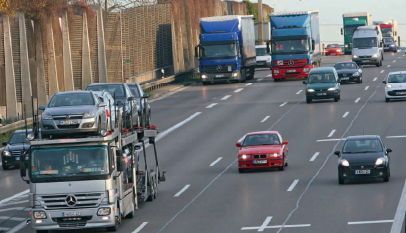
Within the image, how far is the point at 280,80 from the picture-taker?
293 ft

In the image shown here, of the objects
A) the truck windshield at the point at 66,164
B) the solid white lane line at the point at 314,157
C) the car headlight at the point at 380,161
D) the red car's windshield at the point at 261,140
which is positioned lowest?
the solid white lane line at the point at 314,157

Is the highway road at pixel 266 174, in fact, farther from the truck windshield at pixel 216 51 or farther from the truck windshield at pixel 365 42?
the truck windshield at pixel 365 42

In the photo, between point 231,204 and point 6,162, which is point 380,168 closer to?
point 231,204

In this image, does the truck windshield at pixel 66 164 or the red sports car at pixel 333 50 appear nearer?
the truck windshield at pixel 66 164

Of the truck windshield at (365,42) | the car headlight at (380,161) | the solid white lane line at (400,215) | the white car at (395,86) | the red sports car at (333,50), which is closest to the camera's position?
the solid white lane line at (400,215)

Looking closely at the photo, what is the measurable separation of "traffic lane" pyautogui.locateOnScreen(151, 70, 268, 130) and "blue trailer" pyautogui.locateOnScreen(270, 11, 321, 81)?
2902 millimetres

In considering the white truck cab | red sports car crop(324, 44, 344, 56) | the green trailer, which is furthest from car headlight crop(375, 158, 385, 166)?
red sports car crop(324, 44, 344, 56)

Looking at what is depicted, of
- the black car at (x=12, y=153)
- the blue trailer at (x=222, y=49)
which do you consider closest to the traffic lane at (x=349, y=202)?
the black car at (x=12, y=153)

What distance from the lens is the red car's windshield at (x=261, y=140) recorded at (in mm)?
46156

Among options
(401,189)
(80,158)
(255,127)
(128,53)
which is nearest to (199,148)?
(255,127)

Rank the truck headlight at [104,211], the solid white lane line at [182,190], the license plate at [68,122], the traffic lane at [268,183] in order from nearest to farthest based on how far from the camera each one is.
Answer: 1. the truck headlight at [104,211]
2. the license plate at [68,122]
3. the traffic lane at [268,183]
4. the solid white lane line at [182,190]

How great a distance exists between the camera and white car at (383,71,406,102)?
6788 cm

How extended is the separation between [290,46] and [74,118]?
175 feet

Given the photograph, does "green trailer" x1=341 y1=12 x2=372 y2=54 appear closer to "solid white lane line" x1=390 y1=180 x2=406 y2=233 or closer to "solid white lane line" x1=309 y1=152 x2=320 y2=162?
"solid white lane line" x1=309 y1=152 x2=320 y2=162
